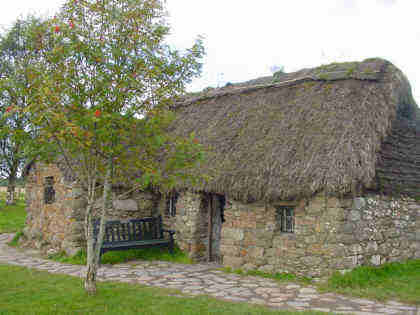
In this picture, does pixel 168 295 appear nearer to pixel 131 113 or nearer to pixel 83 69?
pixel 131 113

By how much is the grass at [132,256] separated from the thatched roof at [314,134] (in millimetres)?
2058

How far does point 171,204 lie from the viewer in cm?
1119

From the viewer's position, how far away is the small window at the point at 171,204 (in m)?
Answer: 11.1

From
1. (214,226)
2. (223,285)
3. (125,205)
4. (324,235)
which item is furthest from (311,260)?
(125,205)

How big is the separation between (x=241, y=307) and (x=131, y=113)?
11.0 feet

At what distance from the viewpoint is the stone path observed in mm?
5977

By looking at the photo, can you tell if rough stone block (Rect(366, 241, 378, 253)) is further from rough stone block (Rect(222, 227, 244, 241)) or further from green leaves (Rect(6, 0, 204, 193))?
green leaves (Rect(6, 0, 204, 193))

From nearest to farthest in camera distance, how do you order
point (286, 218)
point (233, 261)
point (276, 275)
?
point (276, 275) < point (286, 218) < point (233, 261)

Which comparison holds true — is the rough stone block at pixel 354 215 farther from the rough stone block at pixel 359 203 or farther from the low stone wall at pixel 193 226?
the low stone wall at pixel 193 226

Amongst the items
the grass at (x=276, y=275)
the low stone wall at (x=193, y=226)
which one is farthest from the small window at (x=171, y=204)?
the grass at (x=276, y=275)

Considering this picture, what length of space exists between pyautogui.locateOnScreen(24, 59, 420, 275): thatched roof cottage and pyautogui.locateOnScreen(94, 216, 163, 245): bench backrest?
0.66 m

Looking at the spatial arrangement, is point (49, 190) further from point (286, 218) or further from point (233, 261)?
point (286, 218)

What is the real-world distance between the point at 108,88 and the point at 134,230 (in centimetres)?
519

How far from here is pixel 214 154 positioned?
9586mm
